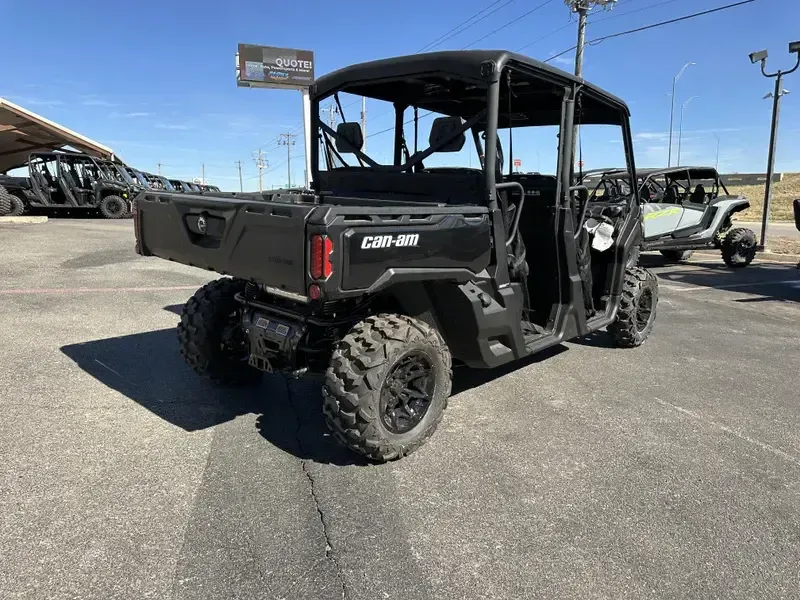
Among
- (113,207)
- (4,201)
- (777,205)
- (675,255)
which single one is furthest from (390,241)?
(777,205)

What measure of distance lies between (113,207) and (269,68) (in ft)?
79.1

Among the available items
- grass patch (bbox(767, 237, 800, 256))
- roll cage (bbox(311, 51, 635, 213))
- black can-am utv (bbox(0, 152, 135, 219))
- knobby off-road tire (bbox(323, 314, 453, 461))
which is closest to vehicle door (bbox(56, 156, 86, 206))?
black can-am utv (bbox(0, 152, 135, 219))

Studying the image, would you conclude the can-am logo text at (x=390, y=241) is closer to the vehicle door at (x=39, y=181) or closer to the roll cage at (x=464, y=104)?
the roll cage at (x=464, y=104)

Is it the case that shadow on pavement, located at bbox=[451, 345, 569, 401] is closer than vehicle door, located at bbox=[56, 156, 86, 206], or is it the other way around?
shadow on pavement, located at bbox=[451, 345, 569, 401]

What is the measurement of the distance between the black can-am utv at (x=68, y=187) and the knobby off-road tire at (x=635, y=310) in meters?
18.5

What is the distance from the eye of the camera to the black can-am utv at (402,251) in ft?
9.87

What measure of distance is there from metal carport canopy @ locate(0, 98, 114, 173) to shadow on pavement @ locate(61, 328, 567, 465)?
18281 millimetres

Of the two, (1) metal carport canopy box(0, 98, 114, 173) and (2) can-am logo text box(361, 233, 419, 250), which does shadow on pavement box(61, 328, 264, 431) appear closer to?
(2) can-am logo text box(361, 233, 419, 250)

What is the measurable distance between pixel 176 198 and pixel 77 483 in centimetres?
171

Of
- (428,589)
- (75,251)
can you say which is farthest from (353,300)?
(75,251)

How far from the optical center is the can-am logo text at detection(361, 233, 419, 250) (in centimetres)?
290

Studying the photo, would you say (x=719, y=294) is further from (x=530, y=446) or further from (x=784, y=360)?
(x=530, y=446)

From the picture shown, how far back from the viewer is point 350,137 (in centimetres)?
458

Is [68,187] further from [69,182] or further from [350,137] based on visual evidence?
[350,137]
